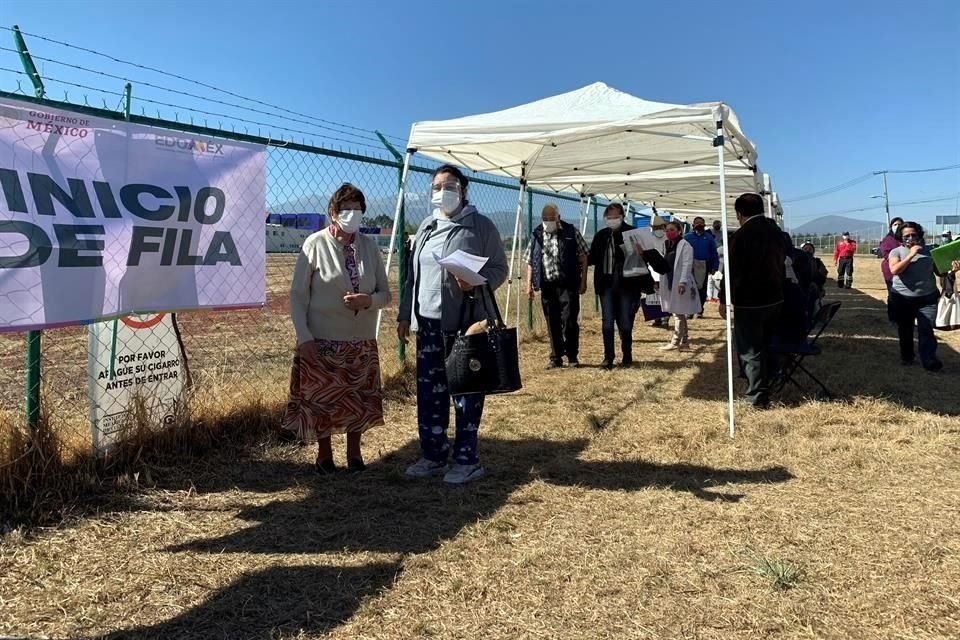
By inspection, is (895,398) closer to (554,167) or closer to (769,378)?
(769,378)

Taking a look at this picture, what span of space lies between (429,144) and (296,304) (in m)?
2.97

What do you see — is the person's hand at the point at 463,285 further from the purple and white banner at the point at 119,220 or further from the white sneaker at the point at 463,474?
the purple and white banner at the point at 119,220

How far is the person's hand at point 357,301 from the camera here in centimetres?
357

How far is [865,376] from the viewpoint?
650 centimetres

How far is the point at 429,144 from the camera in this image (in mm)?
6004

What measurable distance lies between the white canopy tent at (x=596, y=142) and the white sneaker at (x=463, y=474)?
1.98 metres

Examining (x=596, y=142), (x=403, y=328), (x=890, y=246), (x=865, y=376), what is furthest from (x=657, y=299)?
(x=403, y=328)

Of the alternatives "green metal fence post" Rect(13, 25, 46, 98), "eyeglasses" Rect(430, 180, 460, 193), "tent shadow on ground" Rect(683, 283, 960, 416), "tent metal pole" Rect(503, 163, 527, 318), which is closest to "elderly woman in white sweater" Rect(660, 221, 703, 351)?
"tent shadow on ground" Rect(683, 283, 960, 416)

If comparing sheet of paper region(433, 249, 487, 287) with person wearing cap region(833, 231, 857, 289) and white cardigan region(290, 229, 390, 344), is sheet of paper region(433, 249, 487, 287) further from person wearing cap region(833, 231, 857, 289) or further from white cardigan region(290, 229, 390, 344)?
person wearing cap region(833, 231, 857, 289)

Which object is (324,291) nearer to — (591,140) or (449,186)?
(449,186)

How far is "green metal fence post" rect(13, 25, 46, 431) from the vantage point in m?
3.30

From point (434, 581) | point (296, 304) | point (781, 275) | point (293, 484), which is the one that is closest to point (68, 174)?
point (296, 304)

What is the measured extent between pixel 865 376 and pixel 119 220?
6.65 metres

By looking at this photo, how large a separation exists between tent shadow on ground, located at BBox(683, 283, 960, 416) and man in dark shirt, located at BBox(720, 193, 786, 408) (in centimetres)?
51
